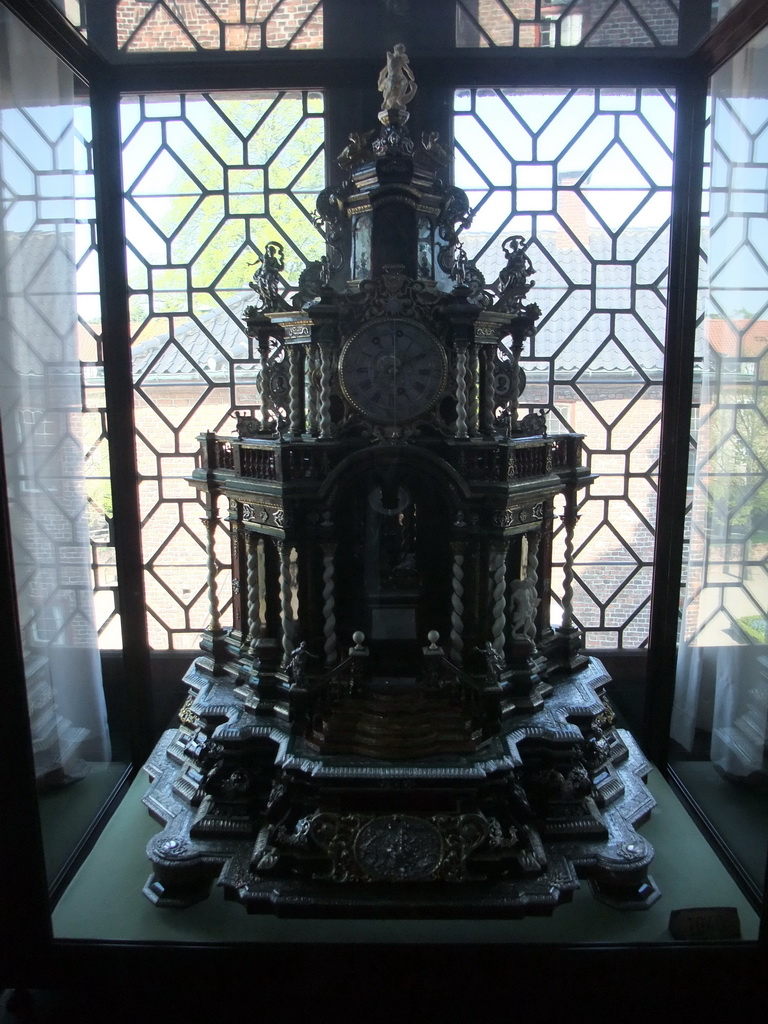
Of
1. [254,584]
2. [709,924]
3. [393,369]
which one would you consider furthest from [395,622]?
[709,924]

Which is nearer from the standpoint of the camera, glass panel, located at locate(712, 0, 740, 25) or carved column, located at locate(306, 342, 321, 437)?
glass panel, located at locate(712, 0, 740, 25)

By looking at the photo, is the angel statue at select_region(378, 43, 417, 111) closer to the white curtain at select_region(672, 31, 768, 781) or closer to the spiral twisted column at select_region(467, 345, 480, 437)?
the spiral twisted column at select_region(467, 345, 480, 437)

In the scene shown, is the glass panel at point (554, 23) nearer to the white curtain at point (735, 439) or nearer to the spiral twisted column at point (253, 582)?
the white curtain at point (735, 439)

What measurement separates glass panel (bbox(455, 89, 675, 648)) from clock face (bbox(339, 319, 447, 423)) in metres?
1.52

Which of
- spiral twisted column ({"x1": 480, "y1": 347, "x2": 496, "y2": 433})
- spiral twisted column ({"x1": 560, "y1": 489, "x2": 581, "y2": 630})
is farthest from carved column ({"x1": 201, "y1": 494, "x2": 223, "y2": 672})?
spiral twisted column ({"x1": 560, "y1": 489, "x2": 581, "y2": 630})

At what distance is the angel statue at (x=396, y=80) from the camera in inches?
196

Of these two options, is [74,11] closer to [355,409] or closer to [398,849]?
[355,409]

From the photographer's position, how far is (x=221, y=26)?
18.4 feet

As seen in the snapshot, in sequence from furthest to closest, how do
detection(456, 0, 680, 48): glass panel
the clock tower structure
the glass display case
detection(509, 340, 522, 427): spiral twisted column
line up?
detection(456, 0, 680, 48): glass panel → detection(509, 340, 522, 427): spiral twisted column → the glass display case → the clock tower structure

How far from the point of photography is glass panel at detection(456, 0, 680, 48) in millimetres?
Result: 5504

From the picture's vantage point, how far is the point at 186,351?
20.2ft

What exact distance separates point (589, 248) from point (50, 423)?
4.27 m

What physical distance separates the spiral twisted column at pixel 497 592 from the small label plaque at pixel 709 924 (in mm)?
1822

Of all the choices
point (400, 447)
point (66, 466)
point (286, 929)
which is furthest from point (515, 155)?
point (286, 929)
